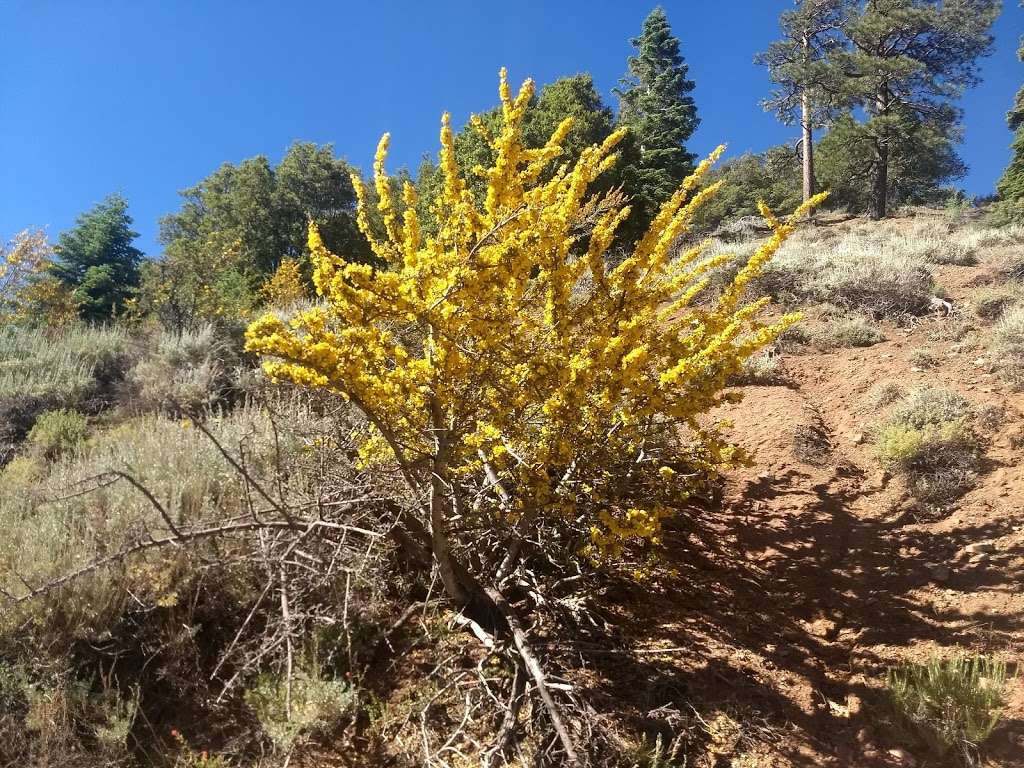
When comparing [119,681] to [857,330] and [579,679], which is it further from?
[857,330]

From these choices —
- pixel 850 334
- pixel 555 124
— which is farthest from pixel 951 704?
pixel 555 124

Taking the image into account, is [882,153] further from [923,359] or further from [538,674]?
[538,674]

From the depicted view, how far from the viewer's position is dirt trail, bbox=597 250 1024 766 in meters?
2.83

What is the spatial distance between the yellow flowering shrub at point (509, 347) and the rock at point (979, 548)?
5.46 ft

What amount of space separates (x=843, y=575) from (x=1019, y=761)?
57.1 inches

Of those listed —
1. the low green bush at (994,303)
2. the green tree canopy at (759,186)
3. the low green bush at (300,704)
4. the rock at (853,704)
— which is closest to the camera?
the low green bush at (300,704)

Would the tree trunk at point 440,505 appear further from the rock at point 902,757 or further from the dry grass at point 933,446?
the dry grass at point 933,446

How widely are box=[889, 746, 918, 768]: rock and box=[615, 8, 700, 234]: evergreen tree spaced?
1482 cm

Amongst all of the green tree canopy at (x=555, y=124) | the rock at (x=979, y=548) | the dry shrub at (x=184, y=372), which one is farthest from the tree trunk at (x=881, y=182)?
the dry shrub at (x=184, y=372)

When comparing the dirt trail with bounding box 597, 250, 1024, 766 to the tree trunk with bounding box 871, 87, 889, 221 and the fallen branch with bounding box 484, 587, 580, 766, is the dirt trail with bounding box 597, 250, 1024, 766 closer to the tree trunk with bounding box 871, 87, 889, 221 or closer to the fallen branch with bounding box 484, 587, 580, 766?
the fallen branch with bounding box 484, 587, 580, 766

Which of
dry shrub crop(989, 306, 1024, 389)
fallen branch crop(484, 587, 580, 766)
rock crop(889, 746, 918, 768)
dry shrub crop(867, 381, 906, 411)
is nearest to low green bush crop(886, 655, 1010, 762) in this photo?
rock crop(889, 746, 918, 768)

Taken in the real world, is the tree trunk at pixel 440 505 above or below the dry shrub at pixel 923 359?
below

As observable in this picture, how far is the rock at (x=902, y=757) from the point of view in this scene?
2.50 meters

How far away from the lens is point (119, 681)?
2953 millimetres
